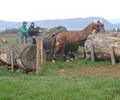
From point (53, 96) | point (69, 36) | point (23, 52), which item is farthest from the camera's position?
point (69, 36)

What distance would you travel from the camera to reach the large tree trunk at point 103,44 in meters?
17.4

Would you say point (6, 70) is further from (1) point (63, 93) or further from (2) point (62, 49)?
(1) point (63, 93)

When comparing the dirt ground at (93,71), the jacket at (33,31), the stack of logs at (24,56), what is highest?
the jacket at (33,31)

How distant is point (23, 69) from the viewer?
16.6 m

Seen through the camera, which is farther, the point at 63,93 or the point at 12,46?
the point at 12,46

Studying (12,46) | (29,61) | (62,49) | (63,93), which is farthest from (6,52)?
(63,93)

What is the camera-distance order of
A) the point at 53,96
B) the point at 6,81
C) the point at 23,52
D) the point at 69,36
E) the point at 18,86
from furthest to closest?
the point at 69,36 → the point at 23,52 → the point at 6,81 → the point at 18,86 → the point at 53,96

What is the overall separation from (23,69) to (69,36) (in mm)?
4806

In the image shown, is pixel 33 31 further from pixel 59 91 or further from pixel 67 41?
pixel 59 91

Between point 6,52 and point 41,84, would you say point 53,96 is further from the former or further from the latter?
point 6,52

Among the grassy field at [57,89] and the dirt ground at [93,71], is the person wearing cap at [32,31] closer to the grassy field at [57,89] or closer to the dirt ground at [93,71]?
the dirt ground at [93,71]

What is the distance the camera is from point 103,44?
18.1 metres

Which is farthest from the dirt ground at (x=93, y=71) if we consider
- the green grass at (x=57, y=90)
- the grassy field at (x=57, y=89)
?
the green grass at (x=57, y=90)

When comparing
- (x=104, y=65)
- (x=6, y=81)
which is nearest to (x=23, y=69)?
(x=104, y=65)
